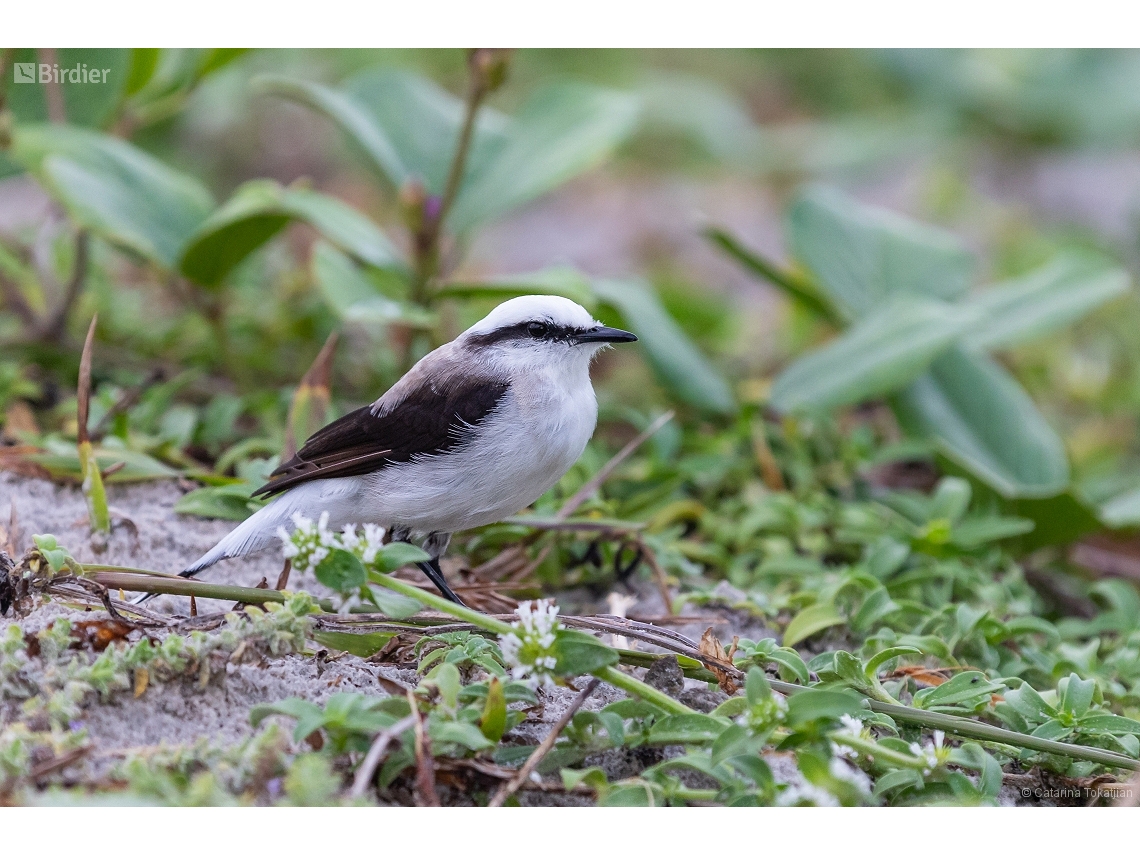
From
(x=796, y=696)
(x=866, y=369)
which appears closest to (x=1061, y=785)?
(x=796, y=696)

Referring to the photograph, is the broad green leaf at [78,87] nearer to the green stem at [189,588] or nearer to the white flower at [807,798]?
the green stem at [189,588]

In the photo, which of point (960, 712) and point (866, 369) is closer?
point (960, 712)

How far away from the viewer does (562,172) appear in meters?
4.52

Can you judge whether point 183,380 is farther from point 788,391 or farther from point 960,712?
point 960,712

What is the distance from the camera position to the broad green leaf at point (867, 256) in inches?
200

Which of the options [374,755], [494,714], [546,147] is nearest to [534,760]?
[494,714]

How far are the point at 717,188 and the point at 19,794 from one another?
775cm

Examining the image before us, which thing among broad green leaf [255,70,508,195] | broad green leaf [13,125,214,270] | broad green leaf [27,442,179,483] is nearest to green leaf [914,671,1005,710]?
broad green leaf [27,442,179,483]

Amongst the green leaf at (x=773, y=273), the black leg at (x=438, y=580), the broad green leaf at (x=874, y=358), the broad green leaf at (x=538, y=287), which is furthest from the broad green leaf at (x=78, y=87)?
the broad green leaf at (x=874, y=358)

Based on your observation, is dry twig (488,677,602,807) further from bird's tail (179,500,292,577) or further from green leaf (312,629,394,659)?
bird's tail (179,500,292,577)

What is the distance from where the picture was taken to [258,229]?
422 centimetres

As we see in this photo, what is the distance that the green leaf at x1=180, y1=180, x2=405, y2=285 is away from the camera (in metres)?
4.08

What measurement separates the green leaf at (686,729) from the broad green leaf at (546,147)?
2.61 meters

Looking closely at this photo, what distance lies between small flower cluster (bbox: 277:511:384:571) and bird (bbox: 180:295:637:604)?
0.51 m
